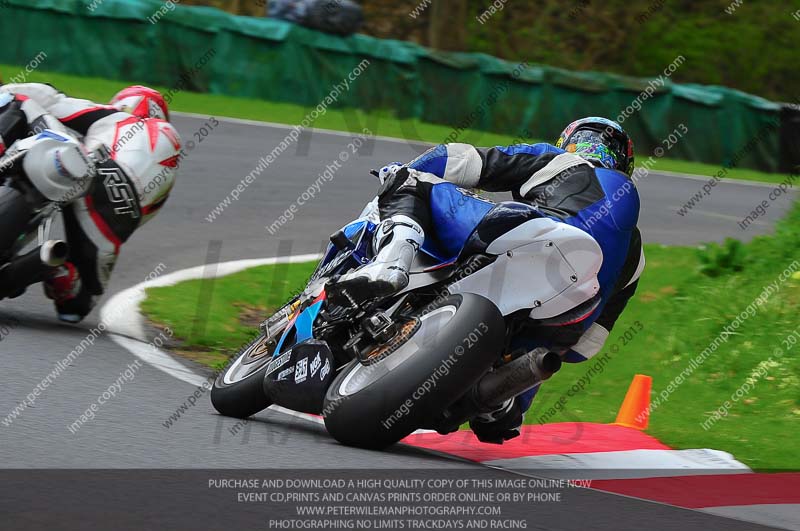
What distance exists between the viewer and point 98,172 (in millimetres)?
7648

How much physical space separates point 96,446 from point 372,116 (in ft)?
59.4

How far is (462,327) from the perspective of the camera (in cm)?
506

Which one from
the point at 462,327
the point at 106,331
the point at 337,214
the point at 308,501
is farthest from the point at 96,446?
the point at 337,214

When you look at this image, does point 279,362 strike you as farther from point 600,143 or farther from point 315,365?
point 600,143

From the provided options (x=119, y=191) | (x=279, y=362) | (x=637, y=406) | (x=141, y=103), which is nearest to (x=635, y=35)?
(x=141, y=103)

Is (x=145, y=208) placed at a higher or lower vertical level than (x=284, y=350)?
lower

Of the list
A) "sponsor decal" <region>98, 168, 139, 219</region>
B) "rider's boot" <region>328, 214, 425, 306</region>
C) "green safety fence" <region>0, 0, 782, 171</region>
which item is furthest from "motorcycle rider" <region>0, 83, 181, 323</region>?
"green safety fence" <region>0, 0, 782, 171</region>

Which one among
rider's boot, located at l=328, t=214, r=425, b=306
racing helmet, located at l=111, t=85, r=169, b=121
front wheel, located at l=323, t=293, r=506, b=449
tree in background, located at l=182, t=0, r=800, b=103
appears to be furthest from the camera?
tree in background, located at l=182, t=0, r=800, b=103

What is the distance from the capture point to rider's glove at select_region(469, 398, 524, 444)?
5.77m

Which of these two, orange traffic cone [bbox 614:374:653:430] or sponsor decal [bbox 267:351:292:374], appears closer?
sponsor decal [bbox 267:351:292:374]

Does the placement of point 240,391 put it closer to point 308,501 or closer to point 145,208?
point 308,501

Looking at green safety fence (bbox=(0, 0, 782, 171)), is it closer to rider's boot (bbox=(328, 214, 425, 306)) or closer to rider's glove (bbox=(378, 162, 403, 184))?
rider's glove (bbox=(378, 162, 403, 184))

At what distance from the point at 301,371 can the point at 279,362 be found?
0.17 m

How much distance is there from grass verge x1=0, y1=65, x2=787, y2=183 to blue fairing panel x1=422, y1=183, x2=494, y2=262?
14.2m
